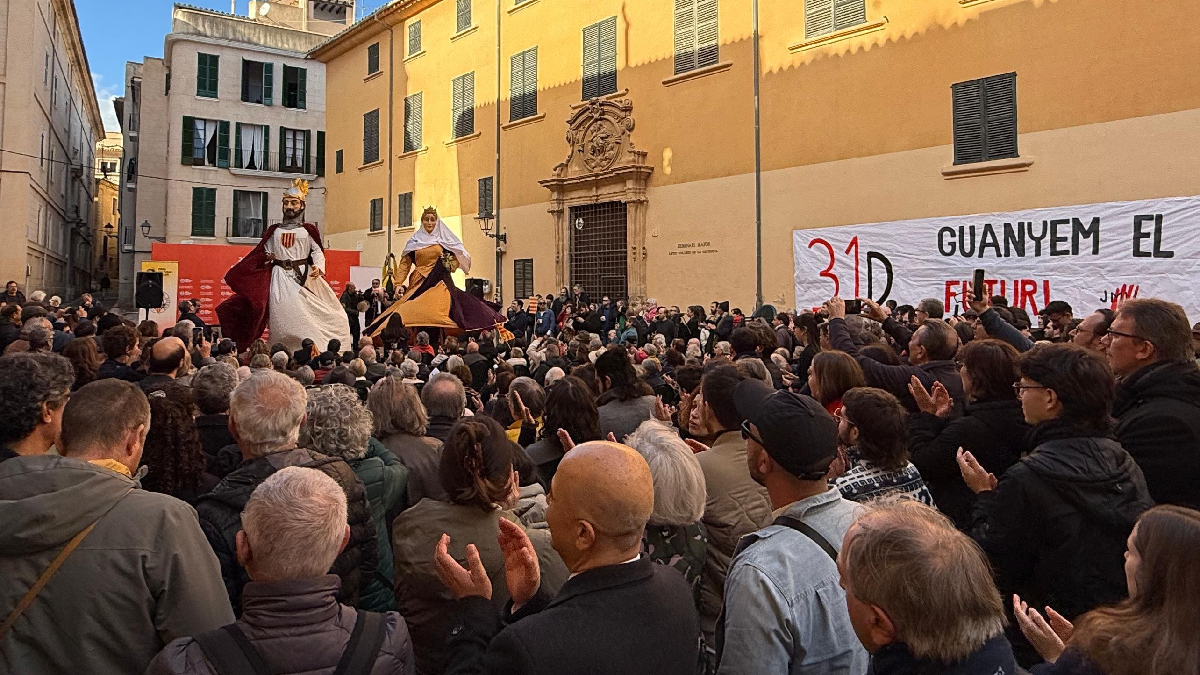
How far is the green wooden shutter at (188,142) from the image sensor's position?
32312 millimetres

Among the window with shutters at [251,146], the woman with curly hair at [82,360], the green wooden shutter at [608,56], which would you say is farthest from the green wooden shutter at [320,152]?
the woman with curly hair at [82,360]

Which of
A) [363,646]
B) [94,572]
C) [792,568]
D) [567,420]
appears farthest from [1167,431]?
[94,572]

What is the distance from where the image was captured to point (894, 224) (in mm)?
14156

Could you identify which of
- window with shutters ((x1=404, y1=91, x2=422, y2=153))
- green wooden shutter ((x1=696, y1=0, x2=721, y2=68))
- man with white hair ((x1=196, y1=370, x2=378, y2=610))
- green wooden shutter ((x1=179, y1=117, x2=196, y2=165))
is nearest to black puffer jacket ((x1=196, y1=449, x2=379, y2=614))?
man with white hair ((x1=196, y1=370, x2=378, y2=610))

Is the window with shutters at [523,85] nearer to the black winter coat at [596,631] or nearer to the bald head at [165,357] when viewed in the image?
the bald head at [165,357]

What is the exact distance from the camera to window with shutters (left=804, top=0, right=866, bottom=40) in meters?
14.6

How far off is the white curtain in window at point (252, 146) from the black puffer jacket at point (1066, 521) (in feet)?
116

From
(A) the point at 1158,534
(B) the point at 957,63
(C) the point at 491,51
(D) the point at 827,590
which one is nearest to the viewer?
(A) the point at 1158,534

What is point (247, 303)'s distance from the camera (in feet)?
36.1

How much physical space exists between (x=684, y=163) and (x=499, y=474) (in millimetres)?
15748

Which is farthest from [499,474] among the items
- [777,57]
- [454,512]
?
[777,57]

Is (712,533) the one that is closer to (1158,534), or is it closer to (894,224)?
(1158,534)

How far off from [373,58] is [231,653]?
29005mm

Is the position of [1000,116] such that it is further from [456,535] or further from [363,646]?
[363,646]
